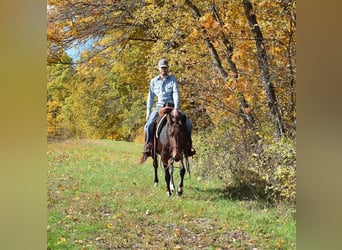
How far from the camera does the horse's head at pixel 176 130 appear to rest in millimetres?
4031

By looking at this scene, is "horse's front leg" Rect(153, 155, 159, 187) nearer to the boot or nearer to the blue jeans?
the boot

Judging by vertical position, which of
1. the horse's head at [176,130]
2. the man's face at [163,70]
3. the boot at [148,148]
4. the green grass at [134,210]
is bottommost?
the green grass at [134,210]

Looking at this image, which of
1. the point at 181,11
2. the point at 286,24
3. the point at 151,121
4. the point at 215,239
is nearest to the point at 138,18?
the point at 181,11

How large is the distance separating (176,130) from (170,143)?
0.35 ft

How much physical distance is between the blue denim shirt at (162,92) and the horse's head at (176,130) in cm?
8

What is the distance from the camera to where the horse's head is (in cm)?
403

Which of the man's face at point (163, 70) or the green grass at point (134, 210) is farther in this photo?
the man's face at point (163, 70)

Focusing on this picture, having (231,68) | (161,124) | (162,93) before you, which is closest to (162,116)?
(161,124)

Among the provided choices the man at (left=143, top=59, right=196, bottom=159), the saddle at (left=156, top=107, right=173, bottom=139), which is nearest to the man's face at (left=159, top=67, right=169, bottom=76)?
the man at (left=143, top=59, right=196, bottom=159)

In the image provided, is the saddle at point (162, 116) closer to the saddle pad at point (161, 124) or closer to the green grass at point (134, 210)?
the saddle pad at point (161, 124)

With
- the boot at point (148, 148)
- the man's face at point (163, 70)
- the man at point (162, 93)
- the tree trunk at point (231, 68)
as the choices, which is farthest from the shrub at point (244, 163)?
the man's face at point (163, 70)
